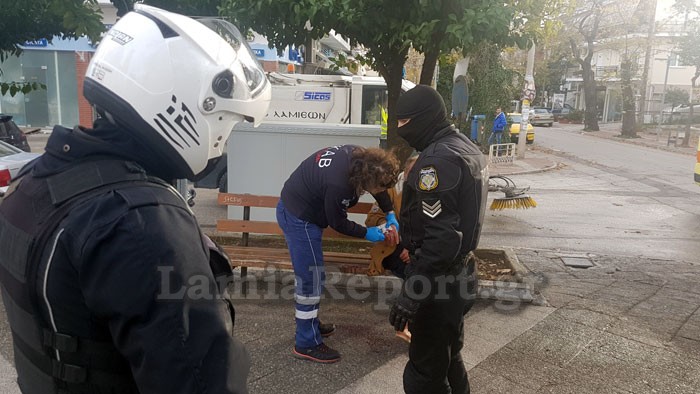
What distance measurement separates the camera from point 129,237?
1124 millimetres

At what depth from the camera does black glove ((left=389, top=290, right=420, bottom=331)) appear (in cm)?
282

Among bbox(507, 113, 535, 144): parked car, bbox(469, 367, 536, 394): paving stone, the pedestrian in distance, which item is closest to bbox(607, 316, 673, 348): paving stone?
bbox(469, 367, 536, 394): paving stone

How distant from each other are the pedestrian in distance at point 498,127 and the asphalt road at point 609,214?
2.29 metres

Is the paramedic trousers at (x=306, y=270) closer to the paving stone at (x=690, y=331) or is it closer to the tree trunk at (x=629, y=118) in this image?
the paving stone at (x=690, y=331)

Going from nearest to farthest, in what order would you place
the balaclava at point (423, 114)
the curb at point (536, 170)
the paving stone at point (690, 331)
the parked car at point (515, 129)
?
1. the balaclava at point (423, 114)
2. the paving stone at point (690, 331)
3. the curb at point (536, 170)
4. the parked car at point (515, 129)

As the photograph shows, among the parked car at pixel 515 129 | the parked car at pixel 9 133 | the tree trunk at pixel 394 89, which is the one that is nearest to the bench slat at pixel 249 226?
the tree trunk at pixel 394 89

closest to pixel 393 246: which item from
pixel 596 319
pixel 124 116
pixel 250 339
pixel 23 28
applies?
pixel 250 339

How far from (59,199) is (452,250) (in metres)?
1.95

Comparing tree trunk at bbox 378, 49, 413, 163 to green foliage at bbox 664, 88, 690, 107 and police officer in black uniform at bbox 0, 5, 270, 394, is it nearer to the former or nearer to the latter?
police officer in black uniform at bbox 0, 5, 270, 394

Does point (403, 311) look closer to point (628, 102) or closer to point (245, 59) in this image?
point (245, 59)

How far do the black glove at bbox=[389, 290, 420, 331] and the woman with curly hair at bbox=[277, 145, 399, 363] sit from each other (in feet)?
3.17

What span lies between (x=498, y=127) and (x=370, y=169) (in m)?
15.2

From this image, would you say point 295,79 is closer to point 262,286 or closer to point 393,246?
point 262,286

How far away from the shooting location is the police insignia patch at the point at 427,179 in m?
2.76
